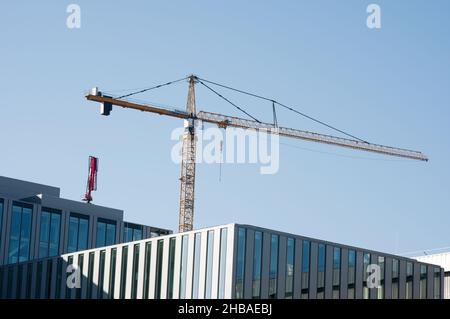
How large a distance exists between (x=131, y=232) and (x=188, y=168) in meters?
41.0

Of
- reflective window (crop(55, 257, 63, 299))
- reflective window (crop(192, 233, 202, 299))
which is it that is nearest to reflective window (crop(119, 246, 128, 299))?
reflective window (crop(192, 233, 202, 299))

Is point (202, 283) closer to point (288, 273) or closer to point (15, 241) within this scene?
point (288, 273)

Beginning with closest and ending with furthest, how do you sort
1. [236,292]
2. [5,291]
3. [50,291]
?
[236,292]
[50,291]
[5,291]

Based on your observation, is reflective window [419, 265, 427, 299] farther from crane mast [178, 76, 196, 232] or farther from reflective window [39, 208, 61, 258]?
crane mast [178, 76, 196, 232]

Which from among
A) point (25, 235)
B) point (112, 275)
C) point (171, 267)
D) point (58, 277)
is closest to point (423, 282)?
point (171, 267)

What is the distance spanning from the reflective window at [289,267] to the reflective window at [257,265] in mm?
2688

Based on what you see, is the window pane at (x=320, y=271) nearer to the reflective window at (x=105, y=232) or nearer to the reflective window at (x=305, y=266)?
the reflective window at (x=305, y=266)

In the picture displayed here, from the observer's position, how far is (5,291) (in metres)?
96.2

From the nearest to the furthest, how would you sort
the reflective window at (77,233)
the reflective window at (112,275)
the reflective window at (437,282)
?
the reflective window at (112,275) < the reflective window at (437,282) < the reflective window at (77,233)

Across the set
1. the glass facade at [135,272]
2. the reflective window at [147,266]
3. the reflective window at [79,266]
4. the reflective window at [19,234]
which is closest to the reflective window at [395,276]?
the reflective window at [147,266]

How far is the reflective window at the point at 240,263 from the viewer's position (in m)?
70.6

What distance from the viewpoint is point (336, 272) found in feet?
253
